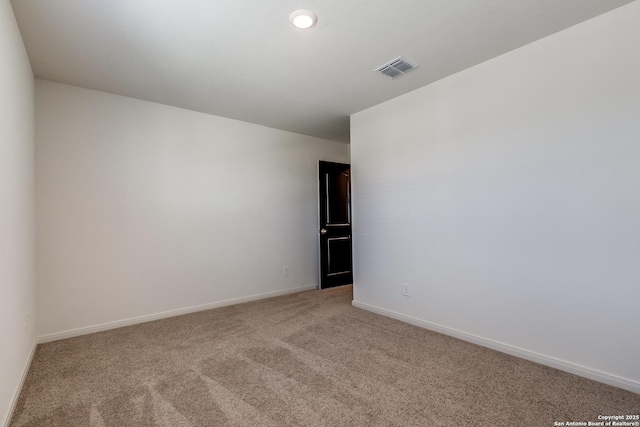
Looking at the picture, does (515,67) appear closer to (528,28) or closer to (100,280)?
(528,28)

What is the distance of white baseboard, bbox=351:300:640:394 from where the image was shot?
6.70 ft

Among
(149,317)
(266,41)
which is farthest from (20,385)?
(266,41)

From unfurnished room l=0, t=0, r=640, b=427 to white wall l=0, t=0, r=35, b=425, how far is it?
35 mm

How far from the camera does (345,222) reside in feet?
18.0

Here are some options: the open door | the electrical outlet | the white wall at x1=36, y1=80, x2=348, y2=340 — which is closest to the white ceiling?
the white wall at x1=36, y1=80, x2=348, y2=340

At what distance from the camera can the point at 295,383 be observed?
2.14 meters

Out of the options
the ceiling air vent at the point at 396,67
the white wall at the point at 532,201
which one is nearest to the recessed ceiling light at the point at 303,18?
the ceiling air vent at the point at 396,67

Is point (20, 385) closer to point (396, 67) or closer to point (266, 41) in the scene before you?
point (266, 41)

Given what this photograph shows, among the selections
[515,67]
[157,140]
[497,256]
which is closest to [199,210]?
[157,140]

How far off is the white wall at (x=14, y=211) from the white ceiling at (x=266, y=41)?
32 cm

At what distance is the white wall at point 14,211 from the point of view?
1741mm

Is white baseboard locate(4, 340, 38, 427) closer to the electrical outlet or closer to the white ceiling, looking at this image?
the white ceiling

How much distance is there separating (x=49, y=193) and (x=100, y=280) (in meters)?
1.02

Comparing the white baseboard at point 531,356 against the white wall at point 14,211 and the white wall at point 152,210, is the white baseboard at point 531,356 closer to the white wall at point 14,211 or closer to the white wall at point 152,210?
the white wall at point 152,210
